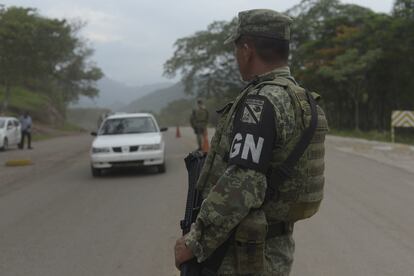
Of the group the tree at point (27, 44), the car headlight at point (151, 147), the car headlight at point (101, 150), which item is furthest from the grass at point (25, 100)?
the car headlight at point (151, 147)

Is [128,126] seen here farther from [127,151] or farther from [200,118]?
[200,118]

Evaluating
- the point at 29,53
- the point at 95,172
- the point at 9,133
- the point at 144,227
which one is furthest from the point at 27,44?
the point at 144,227

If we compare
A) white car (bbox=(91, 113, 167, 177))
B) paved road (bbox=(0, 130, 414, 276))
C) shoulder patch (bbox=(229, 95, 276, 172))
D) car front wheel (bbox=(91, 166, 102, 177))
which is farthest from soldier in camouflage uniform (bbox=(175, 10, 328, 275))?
car front wheel (bbox=(91, 166, 102, 177))

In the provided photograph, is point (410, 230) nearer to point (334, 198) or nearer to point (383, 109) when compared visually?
point (334, 198)

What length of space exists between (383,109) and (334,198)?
2597 centimetres

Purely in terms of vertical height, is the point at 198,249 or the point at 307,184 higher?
the point at 307,184

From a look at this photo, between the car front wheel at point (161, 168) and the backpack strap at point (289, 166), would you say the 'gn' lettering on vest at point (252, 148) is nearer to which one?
the backpack strap at point (289, 166)

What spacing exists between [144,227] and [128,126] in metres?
6.49

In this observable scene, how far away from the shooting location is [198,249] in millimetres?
2020

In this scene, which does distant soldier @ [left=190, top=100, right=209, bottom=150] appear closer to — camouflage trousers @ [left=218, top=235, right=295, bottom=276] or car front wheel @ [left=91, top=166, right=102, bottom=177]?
car front wheel @ [left=91, top=166, right=102, bottom=177]

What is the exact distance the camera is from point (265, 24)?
2.08 m

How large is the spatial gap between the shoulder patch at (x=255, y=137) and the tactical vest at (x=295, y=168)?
8 cm

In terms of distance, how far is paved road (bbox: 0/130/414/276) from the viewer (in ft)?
16.2

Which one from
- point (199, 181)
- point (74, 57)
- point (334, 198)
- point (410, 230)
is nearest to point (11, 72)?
point (74, 57)
